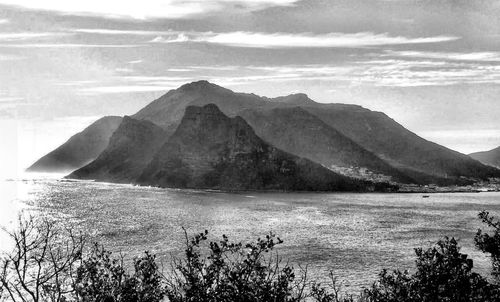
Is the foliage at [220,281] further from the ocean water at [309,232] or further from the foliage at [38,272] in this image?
the ocean water at [309,232]

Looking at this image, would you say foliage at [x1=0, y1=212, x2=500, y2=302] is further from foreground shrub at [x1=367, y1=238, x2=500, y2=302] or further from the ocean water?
the ocean water

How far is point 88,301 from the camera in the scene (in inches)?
1038

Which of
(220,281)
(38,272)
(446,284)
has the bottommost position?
(446,284)

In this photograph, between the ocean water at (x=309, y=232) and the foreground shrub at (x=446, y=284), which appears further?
the ocean water at (x=309, y=232)

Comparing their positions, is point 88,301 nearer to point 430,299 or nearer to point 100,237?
point 430,299

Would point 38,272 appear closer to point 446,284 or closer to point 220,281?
point 220,281

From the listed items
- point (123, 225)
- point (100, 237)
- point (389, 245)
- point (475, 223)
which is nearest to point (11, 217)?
point (123, 225)

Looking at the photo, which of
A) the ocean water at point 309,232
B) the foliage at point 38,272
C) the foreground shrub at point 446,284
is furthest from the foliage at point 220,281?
the ocean water at point 309,232

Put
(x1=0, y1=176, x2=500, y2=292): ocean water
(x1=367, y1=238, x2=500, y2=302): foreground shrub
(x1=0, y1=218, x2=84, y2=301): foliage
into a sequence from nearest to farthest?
(x1=0, y1=218, x2=84, y2=301): foliage → (x1=367, y1=238, x2=500, y2=302): foreground shrub → (x1=0, y1=176, x2=500, y2=292): ocean water

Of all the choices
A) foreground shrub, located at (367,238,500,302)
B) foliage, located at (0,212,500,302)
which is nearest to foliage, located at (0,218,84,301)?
foliage, located at (0,212,500,302)

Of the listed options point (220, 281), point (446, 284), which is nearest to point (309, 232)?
point (446, 284)

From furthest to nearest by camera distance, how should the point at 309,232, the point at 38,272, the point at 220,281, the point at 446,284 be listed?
the point at 309,232, the point at 446,284, the point at 220,281, the point at 38,272

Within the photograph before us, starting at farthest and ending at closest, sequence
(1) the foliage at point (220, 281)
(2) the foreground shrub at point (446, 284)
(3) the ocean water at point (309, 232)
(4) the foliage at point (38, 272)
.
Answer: (3) the ocean water at point (309, 232), (2) the foreground shrub at point (446, 284), (4) the foliage at point (38, 272), (1) the foliage at point (220, 281)

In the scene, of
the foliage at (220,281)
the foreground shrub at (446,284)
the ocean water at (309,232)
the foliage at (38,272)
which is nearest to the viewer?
the foliage at (220,281)
